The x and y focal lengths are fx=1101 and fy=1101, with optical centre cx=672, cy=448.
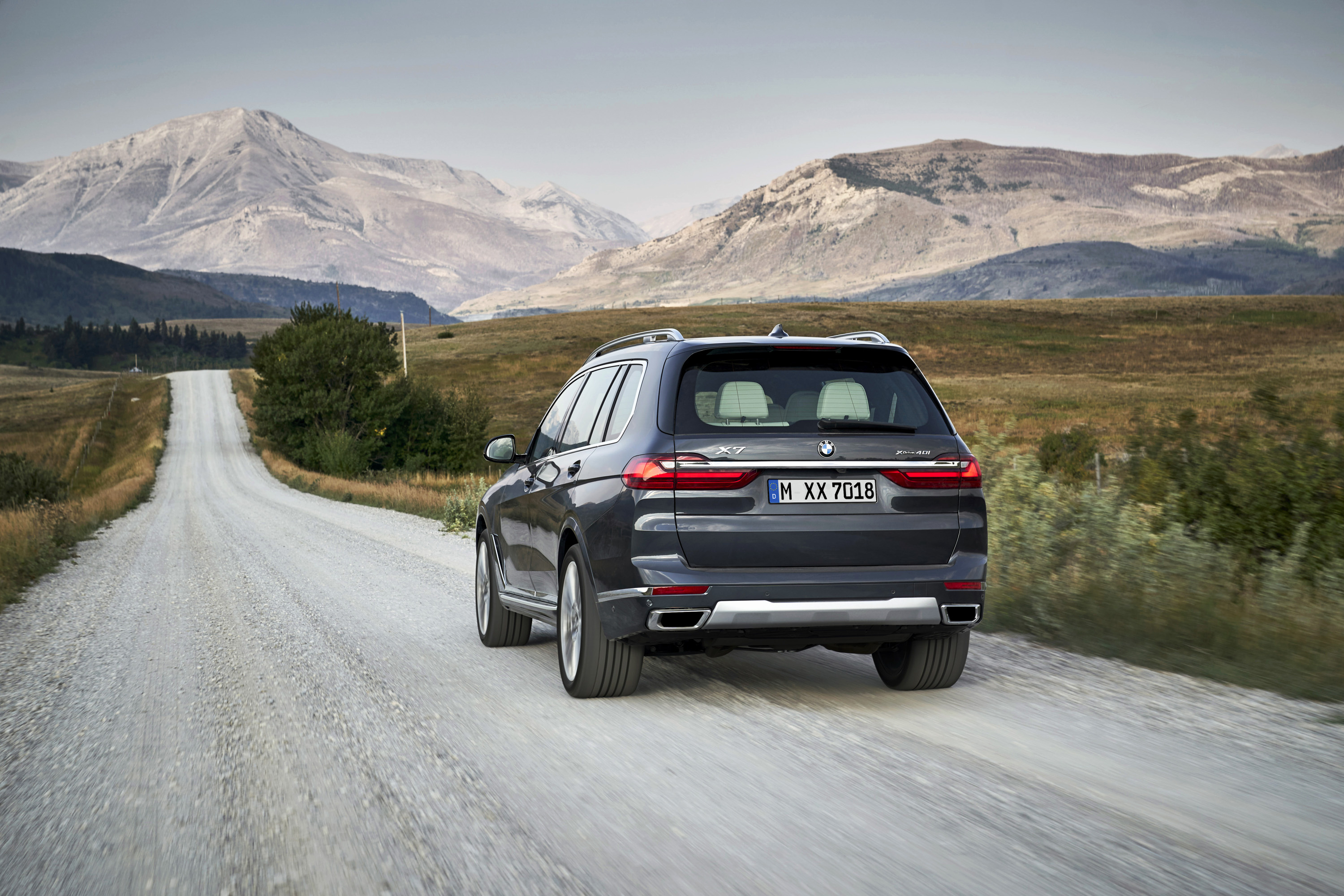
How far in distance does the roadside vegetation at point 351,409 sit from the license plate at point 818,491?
45290 millimetres

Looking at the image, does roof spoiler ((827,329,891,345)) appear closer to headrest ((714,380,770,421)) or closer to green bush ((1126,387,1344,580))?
headrest ((714,380,770,421))

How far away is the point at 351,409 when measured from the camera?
182 feet

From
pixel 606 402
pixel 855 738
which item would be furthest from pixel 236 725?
pixel 855 738

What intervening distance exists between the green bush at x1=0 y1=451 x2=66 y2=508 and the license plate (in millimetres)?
33429

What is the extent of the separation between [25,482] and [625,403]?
35.2m

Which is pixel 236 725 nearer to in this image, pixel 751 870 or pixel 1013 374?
pixel 751 870

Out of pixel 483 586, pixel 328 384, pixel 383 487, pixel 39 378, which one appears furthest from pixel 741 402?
pixel 39 378

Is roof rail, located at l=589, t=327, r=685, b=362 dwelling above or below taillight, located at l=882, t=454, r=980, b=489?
above

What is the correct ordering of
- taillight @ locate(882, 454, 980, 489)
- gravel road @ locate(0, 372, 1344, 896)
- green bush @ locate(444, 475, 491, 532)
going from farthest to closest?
1. green bush @ locate(444, 475, 491, 532)
2. taillight @ locate(882, 454, 980, 489)
3. gravel road @ locate(0, 372, 1344, 896)

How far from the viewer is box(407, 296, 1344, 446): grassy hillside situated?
53.2 m

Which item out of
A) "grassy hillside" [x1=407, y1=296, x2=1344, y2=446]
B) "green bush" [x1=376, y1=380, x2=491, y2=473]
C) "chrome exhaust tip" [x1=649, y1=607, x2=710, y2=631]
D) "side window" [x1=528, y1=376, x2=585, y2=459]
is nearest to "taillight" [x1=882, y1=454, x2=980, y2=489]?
"chrome exhaust tip" [x1=649, y1=607, x2=710, y2=631]

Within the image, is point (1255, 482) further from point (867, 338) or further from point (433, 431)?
point (433, 431)

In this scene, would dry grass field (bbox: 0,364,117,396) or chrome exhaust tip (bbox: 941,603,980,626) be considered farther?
dry grass field (bbox: 0,364,117,396)

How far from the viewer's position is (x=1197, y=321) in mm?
102562
